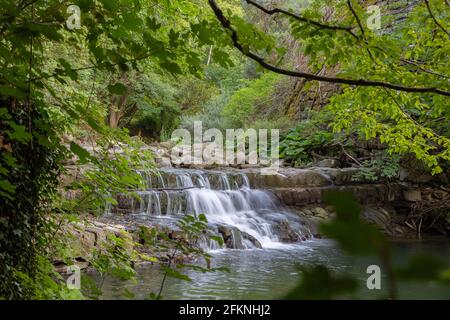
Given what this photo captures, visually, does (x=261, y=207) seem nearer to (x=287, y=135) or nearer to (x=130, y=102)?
(x=287, y=135)

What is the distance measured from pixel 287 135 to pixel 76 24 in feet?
45.9

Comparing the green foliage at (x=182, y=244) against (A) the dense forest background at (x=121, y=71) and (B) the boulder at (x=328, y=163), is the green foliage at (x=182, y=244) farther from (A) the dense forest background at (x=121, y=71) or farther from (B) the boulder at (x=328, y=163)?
(B) the boulder at (x=328, y=163)

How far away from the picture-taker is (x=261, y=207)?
484 inches

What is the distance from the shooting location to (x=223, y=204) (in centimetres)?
1162

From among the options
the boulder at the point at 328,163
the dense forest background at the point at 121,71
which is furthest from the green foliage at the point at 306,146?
the dense forest background at the point at 121,71

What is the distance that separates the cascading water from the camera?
10.3 meters

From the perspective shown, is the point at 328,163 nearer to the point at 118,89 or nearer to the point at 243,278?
the point at 243,278

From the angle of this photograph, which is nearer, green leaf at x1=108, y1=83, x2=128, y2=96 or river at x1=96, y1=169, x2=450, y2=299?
green leaf at x1=108, y1=83, x2=128, y2=96

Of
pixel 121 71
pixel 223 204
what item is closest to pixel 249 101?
pixel 223 204

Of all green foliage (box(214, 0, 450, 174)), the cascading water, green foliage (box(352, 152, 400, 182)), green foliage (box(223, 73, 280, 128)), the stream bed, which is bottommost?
the stream bed

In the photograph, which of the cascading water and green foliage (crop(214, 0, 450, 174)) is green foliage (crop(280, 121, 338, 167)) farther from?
green foliage (crop(214, 0, 450, 174))

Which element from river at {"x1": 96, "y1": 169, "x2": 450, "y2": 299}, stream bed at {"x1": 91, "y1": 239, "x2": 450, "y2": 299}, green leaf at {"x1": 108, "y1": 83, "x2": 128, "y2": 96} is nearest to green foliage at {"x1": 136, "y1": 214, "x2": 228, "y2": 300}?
green leaf at {"x1": 108, "y1": 83, "x2": 128, "y2": 96}
